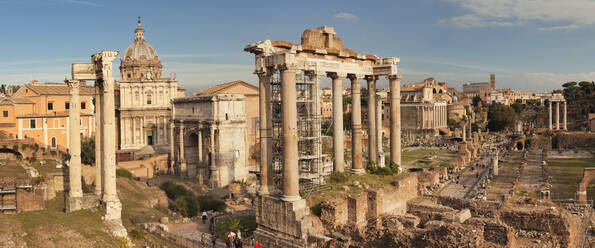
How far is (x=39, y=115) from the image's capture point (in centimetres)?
3956

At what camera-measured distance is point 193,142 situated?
39312 millimetres

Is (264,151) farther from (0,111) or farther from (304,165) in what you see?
(0,111)

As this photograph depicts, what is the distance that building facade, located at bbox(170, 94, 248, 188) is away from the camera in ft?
115

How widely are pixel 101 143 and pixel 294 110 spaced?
8.19 metres

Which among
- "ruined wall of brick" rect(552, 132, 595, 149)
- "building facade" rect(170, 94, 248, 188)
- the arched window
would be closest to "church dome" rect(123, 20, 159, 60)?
the arched window

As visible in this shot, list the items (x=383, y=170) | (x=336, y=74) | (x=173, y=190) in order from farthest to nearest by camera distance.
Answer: (x=173, y=190) → (x=383, y=170) → (x=336, y=74)

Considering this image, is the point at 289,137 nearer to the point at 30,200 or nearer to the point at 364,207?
the point at 364,207

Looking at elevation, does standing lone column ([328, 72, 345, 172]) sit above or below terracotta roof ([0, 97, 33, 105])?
below

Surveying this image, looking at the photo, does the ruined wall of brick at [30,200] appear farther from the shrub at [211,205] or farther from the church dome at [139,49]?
the church dome at [139,49]

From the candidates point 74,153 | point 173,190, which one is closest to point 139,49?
point 173,190

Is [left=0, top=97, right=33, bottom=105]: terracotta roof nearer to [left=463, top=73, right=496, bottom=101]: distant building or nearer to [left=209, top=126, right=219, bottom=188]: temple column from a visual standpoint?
[left=209, top=126, right=219, bottom=188]: temple column

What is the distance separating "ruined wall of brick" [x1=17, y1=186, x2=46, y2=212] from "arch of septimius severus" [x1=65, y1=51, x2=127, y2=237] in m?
0.93

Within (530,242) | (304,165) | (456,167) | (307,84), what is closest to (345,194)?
(304,165)

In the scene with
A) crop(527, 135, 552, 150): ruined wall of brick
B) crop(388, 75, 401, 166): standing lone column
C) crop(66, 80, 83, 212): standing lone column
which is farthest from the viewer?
crop(527, 135, 552, 150): ruined wall of brick
